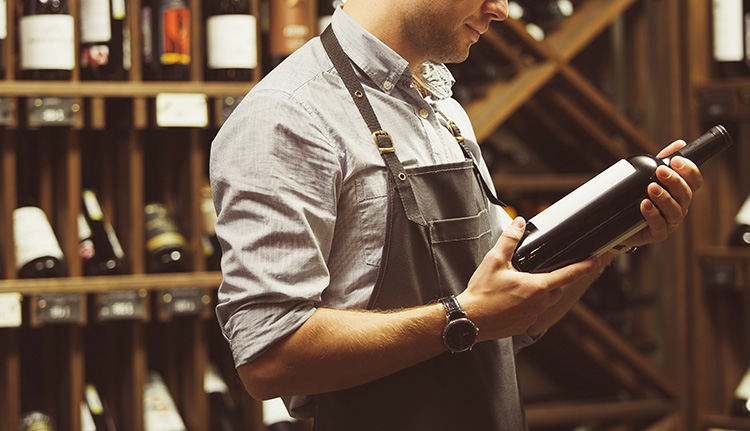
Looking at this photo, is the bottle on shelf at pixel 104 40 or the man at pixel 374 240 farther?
the bottle on shelf at pixel 104 40

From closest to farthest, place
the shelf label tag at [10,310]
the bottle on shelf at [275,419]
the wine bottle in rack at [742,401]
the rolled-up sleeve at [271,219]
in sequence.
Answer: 1. the rolled-up sleeve at [271,219]
2. the shelf label tag at [10,310]
3. the bottle on shelf at [275,419]
4. the wine bottle in rack at [742,401]

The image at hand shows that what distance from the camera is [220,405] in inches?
83.0

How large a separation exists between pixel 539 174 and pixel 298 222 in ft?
7.43

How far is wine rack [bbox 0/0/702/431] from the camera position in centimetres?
188

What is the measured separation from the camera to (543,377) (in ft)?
10.0

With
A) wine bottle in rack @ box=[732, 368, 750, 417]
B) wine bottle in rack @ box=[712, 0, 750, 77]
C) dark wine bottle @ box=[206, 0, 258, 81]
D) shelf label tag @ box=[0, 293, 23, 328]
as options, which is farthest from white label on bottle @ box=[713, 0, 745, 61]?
shelf label tag @ box=[0, 293, 23, 328]

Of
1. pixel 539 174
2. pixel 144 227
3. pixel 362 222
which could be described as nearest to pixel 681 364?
pixel 539 174

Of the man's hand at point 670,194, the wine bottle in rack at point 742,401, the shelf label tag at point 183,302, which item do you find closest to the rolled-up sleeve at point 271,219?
the man's hand at point 670,194

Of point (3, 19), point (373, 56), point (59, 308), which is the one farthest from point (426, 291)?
point (3, 19)

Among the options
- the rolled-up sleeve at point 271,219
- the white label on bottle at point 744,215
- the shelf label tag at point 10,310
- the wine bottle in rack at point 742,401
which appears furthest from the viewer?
the white label on bottle at point 744,215

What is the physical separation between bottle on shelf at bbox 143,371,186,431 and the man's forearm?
107cm

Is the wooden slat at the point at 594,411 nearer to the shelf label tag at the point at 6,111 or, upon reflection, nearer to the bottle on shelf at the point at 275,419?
the bottle on shelf at the point at 275,419

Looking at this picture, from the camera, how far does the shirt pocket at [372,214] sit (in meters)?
1.03

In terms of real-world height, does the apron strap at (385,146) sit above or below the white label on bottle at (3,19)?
below
